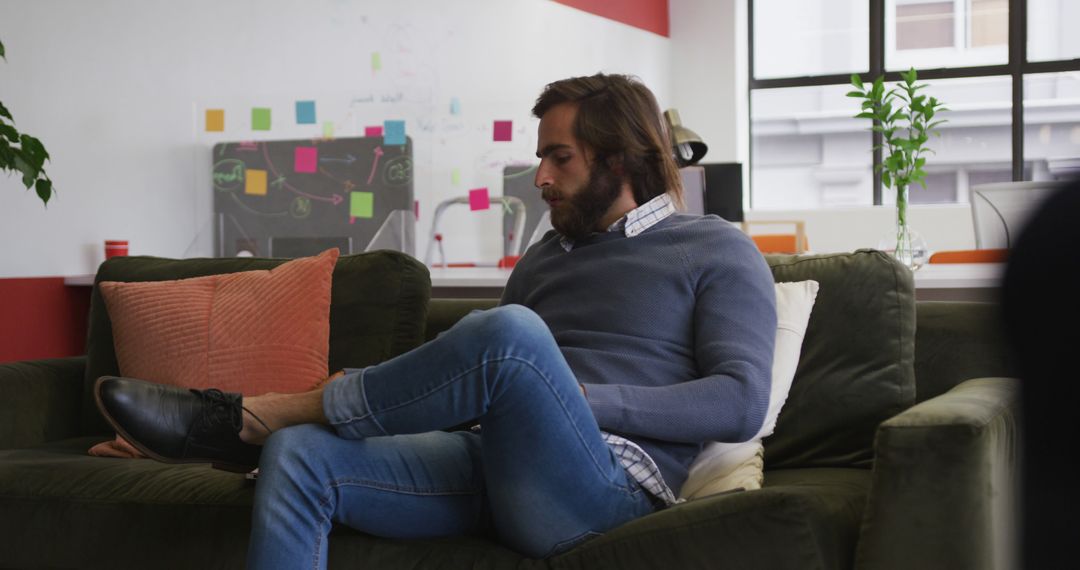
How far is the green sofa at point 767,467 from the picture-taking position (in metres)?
1.47

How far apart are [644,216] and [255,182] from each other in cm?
277

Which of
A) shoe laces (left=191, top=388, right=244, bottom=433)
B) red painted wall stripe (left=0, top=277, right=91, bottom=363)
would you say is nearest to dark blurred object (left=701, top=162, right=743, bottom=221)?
red painted wall stripe (left=0, top=277, right=91, bottom=363)

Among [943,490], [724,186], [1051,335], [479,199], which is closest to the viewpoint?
[1051,335]

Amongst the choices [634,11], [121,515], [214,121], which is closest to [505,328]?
[121,515]

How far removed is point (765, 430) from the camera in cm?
191

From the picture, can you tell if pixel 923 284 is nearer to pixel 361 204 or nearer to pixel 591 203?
pixel 591 203

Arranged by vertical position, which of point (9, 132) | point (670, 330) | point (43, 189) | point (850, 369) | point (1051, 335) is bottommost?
point (850, 369)

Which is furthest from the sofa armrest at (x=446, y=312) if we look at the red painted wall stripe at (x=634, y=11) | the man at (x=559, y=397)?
the red painted wall stripe at (x=634, y=11)

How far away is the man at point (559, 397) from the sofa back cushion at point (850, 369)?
299mm

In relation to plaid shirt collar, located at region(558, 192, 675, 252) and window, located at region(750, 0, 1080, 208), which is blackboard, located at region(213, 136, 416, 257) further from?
window, located at region(750, 0, 1080, 208)

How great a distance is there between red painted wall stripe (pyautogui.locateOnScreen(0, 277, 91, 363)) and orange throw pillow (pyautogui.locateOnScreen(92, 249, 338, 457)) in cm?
137

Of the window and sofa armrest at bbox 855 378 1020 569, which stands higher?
the window

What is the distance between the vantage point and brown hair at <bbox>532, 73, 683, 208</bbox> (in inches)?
77.0

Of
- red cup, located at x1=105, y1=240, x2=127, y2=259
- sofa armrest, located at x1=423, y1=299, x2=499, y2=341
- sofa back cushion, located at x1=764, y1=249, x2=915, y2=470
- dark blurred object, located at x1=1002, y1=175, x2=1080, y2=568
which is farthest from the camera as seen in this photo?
red cup, located at x1=105, y1=240, x2=127, y2=259
